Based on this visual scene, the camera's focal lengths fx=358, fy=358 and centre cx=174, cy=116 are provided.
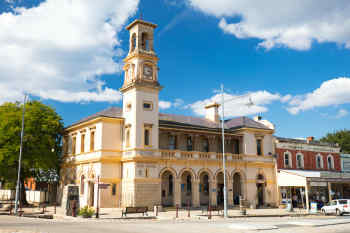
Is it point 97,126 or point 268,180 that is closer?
point 97,126

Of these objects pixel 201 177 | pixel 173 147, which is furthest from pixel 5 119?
pixel 201 177

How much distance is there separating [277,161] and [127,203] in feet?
66.9

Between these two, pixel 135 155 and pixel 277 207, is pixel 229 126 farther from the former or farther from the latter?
pixel 135 155

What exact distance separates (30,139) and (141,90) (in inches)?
517

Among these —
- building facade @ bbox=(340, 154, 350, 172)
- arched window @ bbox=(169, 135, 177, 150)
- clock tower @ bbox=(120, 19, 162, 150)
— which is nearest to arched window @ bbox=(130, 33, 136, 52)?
clock tower @ bbox=(120, 19, 162, 150)

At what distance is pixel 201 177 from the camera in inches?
1709

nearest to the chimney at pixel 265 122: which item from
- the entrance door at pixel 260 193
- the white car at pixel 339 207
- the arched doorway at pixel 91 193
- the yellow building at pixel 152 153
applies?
the yellow building at pixel 152 153

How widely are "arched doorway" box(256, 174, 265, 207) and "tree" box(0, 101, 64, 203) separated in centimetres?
2452

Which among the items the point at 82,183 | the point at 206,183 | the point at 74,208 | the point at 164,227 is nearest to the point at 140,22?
the point at 82,183

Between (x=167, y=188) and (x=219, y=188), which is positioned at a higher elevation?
(x=167, y=188)

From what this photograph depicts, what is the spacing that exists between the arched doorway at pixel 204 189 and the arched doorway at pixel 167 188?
377 centimetres

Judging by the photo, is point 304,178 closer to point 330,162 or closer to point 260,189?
point 260,189

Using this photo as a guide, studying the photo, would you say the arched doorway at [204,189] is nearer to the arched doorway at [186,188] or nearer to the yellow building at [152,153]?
the yellow building at [152,153]

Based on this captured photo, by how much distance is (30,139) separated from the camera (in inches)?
1513
